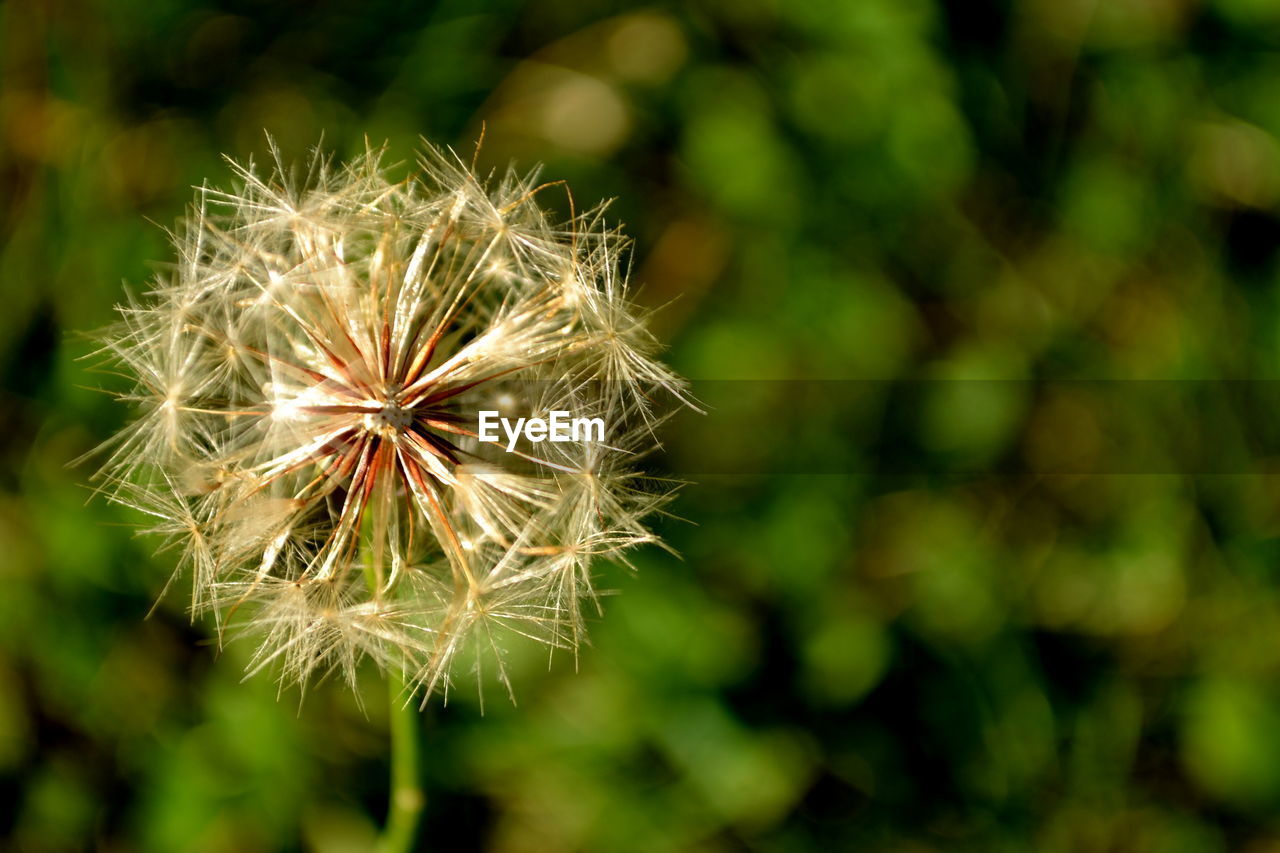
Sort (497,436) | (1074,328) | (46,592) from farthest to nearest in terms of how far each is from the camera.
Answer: (1074,328), (46,592), (497,436)

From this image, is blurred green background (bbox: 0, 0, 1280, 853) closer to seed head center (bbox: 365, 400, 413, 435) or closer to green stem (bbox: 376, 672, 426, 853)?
green stem (bbox: 376, 672, 426, 853)

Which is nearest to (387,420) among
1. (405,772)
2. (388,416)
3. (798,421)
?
(388,416)

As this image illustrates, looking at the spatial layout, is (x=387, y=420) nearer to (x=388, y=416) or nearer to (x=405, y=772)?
(x=388, y=416)

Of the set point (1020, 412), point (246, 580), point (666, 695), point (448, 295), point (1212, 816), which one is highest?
point (448, 295)

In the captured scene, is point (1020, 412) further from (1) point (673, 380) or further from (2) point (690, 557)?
(1) point (673, 380)

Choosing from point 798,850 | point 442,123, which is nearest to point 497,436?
point 442,123

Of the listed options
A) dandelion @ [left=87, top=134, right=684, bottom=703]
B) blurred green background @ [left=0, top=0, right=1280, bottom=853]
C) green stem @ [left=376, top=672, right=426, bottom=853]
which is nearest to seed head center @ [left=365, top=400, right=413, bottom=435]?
dandelion @ [left=87, top=134, right=684, bottom=703]
